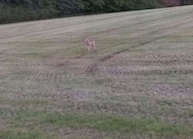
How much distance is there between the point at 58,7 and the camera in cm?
3269

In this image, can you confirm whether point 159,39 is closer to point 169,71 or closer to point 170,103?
point 169,71

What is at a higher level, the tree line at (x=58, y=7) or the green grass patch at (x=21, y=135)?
the green grass patch at (x=21, y=135)

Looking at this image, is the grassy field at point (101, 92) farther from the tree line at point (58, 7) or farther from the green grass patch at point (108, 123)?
the tree line at point (58, 7)

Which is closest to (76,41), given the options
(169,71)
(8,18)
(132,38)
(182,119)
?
(132,38)

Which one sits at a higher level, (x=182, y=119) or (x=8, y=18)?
(x=182, y=119)

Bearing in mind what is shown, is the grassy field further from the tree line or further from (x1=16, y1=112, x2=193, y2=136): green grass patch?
the tree line

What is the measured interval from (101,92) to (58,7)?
2755cm

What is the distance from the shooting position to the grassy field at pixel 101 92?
4426mm

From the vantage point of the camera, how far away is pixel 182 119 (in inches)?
177

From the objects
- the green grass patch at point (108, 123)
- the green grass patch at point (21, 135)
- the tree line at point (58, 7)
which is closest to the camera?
the green grass patch at point (108, 123)

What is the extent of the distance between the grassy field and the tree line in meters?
19.6

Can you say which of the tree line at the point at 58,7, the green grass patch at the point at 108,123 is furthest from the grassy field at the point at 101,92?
the tree line at the point at 58,7

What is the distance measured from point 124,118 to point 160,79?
200cm

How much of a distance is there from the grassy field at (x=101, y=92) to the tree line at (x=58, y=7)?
64.3ft
